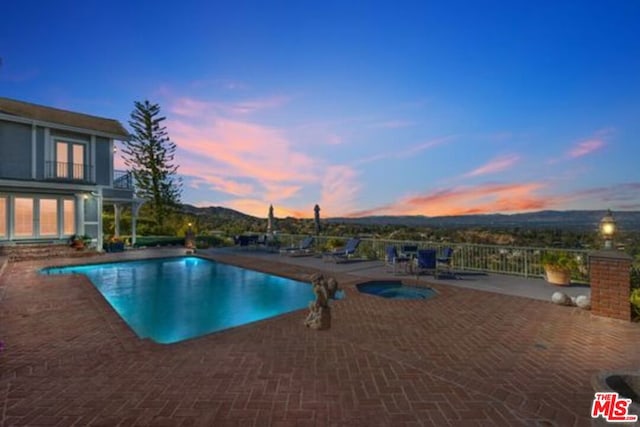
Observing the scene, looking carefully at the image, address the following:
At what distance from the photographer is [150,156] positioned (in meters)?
22.4

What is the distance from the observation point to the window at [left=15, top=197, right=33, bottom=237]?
43.7 ft

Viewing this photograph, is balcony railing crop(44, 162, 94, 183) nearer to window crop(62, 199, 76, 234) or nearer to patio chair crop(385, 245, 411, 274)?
window crop(62, 199, 76, 234)

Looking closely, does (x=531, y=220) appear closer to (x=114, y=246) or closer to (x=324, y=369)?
(x=324, y=369)

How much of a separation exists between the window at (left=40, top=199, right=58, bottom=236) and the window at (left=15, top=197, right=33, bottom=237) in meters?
0.37

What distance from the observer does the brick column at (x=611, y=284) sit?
16.2 feet

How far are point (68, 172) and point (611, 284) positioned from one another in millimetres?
19752

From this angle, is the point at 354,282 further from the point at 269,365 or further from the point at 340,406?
the point at 340,406

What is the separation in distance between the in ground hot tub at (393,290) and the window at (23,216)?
15.2m

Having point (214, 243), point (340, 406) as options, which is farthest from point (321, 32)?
point (214, 243)

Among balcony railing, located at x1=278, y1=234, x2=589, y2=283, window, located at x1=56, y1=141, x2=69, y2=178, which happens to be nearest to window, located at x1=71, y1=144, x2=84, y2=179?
window, located at x1=56, y1=141, x2=69, y2=178

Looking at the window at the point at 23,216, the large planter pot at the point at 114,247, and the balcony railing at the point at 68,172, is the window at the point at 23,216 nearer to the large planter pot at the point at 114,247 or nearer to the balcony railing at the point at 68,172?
the balcony railing at the point at 68,172

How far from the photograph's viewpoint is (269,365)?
3.46 m

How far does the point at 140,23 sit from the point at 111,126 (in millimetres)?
8787

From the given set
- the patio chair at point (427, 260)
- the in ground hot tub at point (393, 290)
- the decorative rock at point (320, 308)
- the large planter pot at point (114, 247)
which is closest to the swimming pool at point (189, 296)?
the in ground hot tub at point (393, 290)
